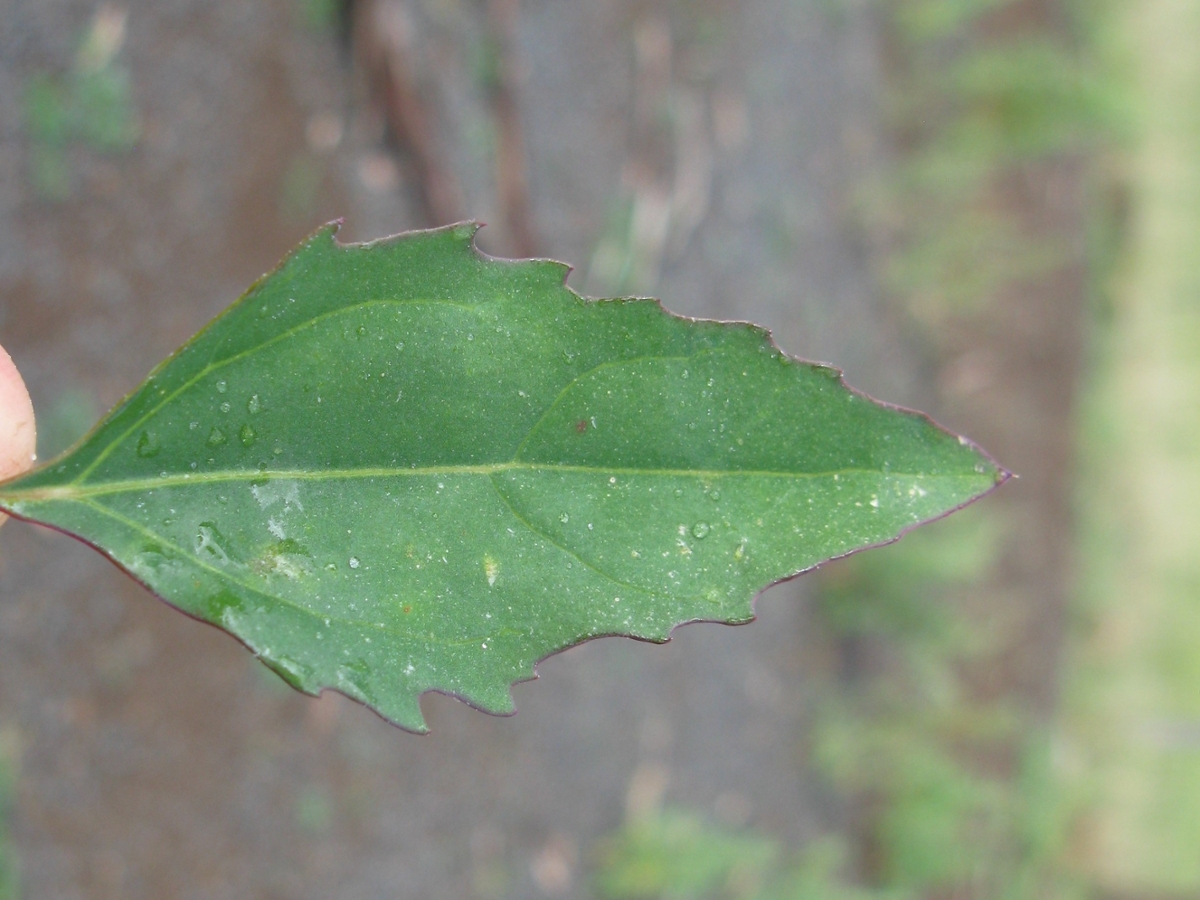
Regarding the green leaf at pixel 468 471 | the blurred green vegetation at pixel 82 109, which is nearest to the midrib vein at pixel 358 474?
the green leaf at pixel 468 471

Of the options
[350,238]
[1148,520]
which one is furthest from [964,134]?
[1148,520]

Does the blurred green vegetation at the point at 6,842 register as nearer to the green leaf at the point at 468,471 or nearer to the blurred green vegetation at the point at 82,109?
the blurred green vegetation at the point at 82,109

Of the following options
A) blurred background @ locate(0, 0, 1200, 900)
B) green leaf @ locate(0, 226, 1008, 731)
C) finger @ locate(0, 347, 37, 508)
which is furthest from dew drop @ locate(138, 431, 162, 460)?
blurred background @ locate(0, 0, 1200, 900)

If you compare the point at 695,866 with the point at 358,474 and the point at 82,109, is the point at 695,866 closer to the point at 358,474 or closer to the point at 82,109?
the point at 82,109

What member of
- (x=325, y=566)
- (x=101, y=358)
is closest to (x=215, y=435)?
(x=325, y=566)

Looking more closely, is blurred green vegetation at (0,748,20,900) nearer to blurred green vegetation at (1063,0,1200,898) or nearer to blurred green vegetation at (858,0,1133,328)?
blurred green vegetation at (858,0,1133,328)

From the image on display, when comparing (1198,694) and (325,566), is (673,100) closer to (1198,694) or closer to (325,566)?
(325,566)
